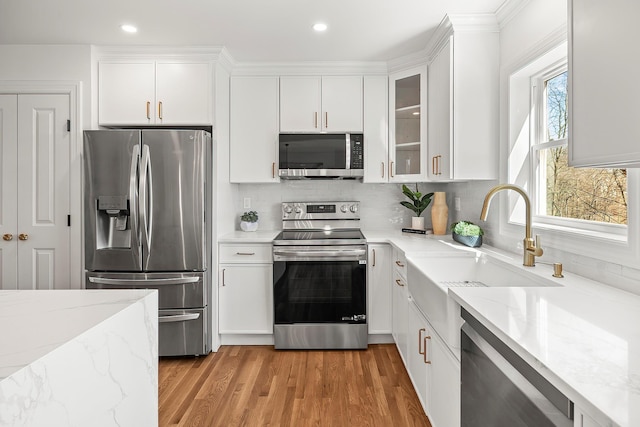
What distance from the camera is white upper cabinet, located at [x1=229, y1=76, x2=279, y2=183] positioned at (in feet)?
10.9

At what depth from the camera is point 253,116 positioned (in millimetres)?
3326

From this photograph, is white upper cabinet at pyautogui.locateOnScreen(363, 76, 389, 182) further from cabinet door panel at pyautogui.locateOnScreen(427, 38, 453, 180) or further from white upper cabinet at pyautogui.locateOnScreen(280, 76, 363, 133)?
cabinet door panel at pyautogui.locateOnScreen(427, 38, 453, 180)

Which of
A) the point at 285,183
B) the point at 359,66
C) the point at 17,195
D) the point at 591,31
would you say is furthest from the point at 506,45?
the point at 17,195

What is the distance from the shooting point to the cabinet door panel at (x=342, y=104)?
3.33 meters

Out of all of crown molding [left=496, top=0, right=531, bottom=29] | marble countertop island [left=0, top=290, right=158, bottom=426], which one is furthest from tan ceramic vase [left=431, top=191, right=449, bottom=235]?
marble countertop island [left=0, top=290, right=158, bottom=426]

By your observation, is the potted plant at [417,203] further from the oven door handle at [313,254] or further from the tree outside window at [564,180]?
the tree outside window at [564,180]

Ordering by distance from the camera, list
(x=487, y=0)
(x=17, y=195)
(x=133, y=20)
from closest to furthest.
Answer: (x=487, y=0) < (x=133, y=20) < (x=17, y=195)

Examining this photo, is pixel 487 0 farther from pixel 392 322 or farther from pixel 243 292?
pixel 243 292

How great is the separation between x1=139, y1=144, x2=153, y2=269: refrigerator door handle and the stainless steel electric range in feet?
3.07

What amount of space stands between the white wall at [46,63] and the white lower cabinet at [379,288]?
8.28 feet

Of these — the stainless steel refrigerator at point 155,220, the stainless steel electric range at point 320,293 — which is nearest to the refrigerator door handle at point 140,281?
the stainless steel refrigerator at point 155,220

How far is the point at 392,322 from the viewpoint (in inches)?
121

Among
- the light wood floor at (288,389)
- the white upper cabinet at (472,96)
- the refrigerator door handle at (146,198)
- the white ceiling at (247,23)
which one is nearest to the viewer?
the light wood floor at (288,389)

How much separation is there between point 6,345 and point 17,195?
276cm
